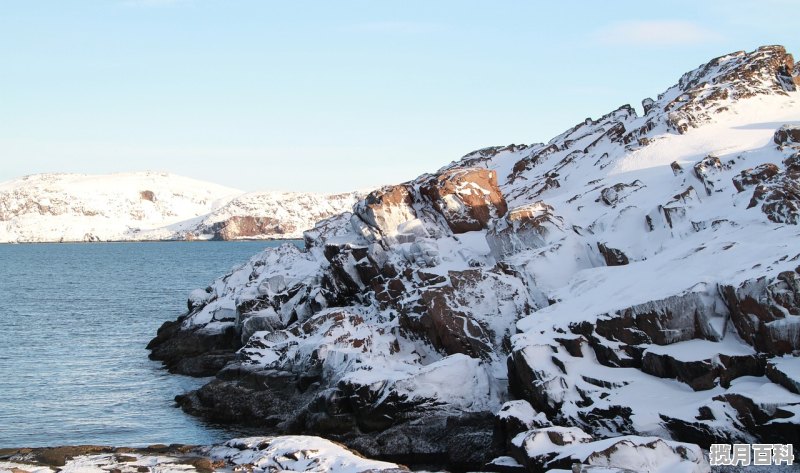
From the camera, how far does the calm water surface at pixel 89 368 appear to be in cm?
Answer: 3741

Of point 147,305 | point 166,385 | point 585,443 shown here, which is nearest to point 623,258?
point 585,443

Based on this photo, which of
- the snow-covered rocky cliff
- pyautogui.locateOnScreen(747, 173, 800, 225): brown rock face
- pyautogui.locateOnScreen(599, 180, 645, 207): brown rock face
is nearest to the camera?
the snow-covered rocky cliff

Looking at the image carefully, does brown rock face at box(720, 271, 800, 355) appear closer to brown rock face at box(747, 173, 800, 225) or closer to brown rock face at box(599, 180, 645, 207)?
brown rock face at box(747, 173, 800, 225)

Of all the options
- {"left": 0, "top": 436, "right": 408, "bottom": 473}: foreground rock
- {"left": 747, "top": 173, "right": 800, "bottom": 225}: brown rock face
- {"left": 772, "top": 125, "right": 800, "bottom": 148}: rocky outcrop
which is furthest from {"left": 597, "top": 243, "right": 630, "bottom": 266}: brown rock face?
{"left": 0, "top": 436, "right": 408, "bottom": 473}: foreground rock

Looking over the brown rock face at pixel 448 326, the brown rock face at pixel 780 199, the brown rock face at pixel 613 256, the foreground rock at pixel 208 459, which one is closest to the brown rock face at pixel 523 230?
the brown rock face at pixel 613 256

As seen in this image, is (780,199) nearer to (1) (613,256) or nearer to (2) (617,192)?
(1) (613,256)

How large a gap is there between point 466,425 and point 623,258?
13.8 meters

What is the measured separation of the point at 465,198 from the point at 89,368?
27.6 metres

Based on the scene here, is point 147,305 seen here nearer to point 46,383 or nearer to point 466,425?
point 46,383

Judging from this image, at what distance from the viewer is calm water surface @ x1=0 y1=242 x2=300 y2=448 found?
123 feet

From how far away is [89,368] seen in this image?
52125 millimetres

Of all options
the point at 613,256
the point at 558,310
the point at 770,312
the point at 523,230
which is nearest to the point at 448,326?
the point at 558,310

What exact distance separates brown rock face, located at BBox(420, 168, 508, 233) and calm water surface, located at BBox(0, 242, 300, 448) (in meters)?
19.1

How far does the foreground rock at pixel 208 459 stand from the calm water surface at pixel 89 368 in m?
4.82
